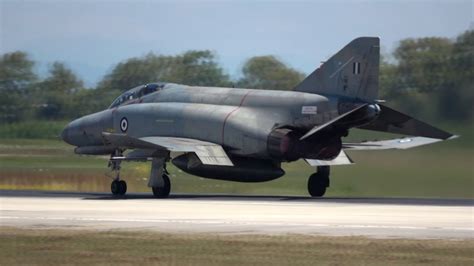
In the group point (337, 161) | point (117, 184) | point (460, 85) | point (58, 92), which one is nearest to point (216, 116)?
point (117, 184)

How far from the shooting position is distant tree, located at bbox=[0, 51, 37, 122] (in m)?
44.5

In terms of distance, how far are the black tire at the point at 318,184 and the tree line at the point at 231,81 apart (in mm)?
3302

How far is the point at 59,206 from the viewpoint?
27469 millimetres

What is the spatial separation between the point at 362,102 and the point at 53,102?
18.1 meters

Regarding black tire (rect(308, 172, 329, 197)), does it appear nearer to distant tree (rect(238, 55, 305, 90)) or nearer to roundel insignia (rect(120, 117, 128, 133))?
roundel insignia (rect(120, 117, 128, 133))

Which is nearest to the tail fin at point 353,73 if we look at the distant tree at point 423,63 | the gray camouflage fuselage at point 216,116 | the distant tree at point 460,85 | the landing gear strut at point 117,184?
the gray camouflage fuselage at point 216,116

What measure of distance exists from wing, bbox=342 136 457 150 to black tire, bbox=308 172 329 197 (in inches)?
43.3

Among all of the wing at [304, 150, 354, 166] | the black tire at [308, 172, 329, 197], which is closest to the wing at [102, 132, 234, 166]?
the wing at [304, 150, 354, 166]

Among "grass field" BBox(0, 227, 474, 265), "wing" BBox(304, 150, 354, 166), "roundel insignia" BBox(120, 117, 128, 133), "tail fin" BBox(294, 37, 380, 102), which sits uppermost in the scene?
"tail fin" BBox(294, 37, 380, 102)

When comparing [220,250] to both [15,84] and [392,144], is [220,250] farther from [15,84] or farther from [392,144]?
[15,84]

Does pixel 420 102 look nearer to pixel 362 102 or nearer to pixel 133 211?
pixel 362 102

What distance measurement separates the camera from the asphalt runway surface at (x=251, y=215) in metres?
20.9

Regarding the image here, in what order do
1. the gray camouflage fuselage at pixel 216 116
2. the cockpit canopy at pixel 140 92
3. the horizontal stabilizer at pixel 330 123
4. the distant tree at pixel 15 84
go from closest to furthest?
the horizontal stabilizer at pixel 330 123
the gray camouflage fuselage at pixel 216 116
the cockpit canopy at pixel 140 92
the distant tree at pixel 15 84

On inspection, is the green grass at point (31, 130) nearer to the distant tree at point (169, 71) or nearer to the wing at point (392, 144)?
the distant tree at point (169, 71)
